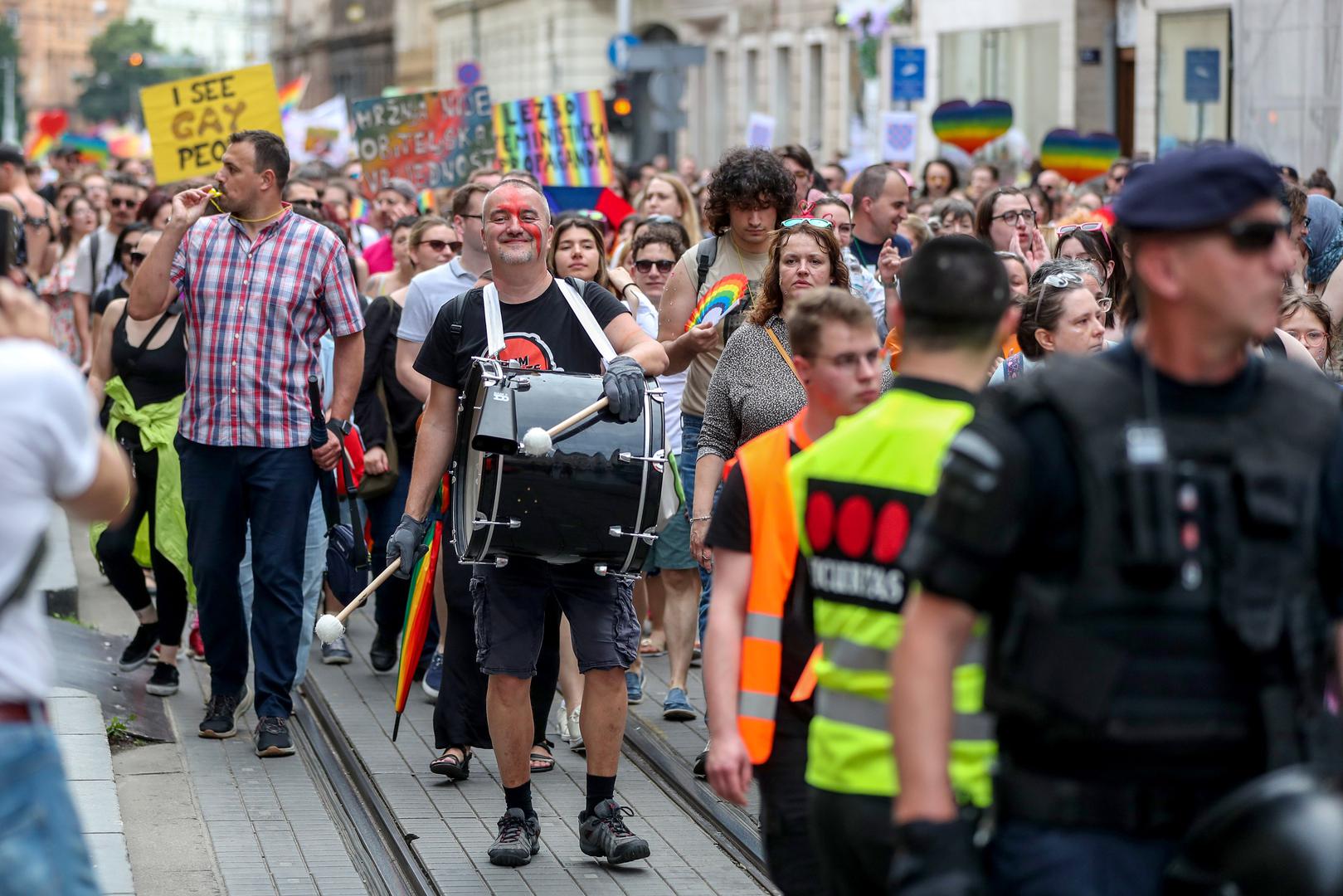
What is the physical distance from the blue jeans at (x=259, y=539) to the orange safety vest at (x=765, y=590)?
367 cm

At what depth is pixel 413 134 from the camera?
17578 millimetres

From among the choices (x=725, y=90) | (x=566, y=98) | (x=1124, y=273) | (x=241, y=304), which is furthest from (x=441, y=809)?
(x=725, y=90)

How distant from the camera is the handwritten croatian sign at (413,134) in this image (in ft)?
56.5

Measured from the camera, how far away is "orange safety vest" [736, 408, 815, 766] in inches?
171

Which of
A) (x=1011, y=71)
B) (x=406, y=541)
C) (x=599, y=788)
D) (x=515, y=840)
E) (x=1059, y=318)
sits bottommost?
(x=515, y=840)

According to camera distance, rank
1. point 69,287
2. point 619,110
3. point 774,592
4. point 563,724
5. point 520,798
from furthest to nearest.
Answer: point 619,110
point 69,287
point 563,724
point 520,798
point 774,592

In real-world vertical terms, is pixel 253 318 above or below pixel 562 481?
above

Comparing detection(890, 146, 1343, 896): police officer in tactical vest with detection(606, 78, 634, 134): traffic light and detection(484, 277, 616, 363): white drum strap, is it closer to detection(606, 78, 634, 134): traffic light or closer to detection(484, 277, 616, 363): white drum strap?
detection(484, 277, 616, 363): white drum strap

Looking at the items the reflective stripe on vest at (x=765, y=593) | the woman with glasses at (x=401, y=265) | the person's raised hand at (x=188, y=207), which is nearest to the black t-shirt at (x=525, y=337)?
the person's raised hand at (x=188, y=207)

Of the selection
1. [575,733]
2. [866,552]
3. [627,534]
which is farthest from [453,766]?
[866,552]

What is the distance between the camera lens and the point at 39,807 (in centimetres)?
332

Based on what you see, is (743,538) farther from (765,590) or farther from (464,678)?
(464,678)

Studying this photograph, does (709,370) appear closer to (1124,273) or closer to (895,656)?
(1124,273)

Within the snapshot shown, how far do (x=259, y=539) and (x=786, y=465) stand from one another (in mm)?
3826
